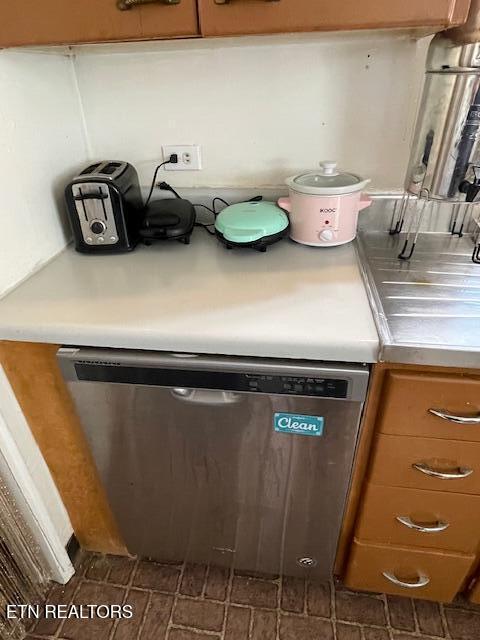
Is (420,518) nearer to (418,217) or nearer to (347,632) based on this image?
(347,632)

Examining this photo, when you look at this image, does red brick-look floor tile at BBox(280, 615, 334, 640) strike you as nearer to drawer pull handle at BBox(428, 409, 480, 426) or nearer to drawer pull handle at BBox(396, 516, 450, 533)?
drawer pull handle at BBox(396, 516, 450, 533)

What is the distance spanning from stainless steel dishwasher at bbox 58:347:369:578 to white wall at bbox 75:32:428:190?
2.31ft

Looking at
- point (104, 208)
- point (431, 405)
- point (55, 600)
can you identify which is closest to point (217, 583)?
point (55, 600)

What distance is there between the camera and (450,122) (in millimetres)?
964

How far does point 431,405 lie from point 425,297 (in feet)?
0.79

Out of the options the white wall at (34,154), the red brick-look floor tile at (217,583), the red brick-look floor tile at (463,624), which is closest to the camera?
the white wall at (34,154)

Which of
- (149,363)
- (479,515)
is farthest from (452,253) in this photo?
(149,363)

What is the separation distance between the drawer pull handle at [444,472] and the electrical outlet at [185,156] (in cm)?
100

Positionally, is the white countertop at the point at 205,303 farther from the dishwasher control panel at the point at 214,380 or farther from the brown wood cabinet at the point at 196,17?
the brown wood cabinet at the point at 196,17

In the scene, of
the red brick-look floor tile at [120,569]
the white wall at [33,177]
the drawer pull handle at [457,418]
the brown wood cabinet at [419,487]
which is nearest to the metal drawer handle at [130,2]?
the white wall at [33,177]

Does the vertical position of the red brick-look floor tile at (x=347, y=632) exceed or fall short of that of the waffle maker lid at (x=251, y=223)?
it falls short

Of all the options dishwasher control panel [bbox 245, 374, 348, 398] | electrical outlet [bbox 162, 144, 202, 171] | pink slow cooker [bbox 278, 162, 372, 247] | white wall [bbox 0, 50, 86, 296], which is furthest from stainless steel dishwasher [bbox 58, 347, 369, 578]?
electrical outlet [bbox 162, 144, 202, 171]

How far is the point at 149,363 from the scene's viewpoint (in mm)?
858

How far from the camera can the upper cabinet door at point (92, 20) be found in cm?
81
